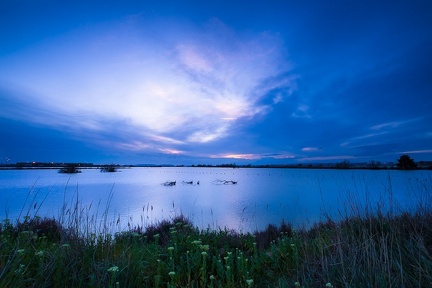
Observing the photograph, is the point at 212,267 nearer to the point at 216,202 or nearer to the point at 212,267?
the point at 212,267

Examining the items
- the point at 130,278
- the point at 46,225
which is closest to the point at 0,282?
the point at 130,278

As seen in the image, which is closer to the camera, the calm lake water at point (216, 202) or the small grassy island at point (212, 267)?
the small grassy island at point (212, 267)

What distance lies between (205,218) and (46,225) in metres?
10.7

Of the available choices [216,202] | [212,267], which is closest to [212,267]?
[212,267]

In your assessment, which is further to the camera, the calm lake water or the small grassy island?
the calm lake water

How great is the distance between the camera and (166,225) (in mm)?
12641

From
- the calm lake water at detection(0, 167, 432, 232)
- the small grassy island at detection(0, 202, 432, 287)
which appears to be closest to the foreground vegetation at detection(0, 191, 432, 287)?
the small grassy island at detection(0, 202, 432, 287)

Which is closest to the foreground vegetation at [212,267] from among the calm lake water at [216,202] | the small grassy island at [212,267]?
the small grassy island at [212,267]

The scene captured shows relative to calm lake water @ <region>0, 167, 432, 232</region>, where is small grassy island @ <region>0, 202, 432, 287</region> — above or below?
above

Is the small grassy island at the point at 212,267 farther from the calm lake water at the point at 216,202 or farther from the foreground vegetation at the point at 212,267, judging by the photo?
the calm lake water at the point at 216,202

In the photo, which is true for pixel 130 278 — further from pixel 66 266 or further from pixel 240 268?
pixel 240 268

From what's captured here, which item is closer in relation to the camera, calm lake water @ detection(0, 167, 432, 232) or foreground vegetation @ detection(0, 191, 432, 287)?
foreground vegetation @ detection(0, 191, 432, 287)

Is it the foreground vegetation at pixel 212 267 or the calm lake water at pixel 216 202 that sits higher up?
the foreground vegetation at pixel 212 267

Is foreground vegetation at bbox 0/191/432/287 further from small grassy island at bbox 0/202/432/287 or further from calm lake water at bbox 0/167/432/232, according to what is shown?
calm lake water at bbox 0/167/432/232
